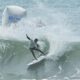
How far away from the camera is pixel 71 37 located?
91.6ft

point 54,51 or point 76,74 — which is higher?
point 54,51

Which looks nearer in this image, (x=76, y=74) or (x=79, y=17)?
(x=76, y=74)

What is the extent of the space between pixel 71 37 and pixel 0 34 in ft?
15.8

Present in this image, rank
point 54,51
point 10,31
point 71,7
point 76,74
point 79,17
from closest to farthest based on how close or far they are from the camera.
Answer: point 76,74
point 54,51
point 10,31
point 79,17
point 71,7

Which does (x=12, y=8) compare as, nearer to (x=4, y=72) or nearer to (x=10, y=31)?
(x=10, y=31)

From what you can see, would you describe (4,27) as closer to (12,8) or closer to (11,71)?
(12,8)

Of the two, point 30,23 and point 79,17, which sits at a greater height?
point 79,17

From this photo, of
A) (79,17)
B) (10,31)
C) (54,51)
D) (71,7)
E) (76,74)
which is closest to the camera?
(76,74)

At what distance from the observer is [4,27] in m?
27.7

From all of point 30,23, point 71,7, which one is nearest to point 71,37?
point 30,23

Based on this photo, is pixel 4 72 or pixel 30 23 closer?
pixel 4 72

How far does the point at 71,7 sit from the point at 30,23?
2252 cm

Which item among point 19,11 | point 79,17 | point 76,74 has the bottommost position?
point 76,74

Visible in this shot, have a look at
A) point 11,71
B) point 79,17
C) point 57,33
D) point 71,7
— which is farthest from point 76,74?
point 71,7
